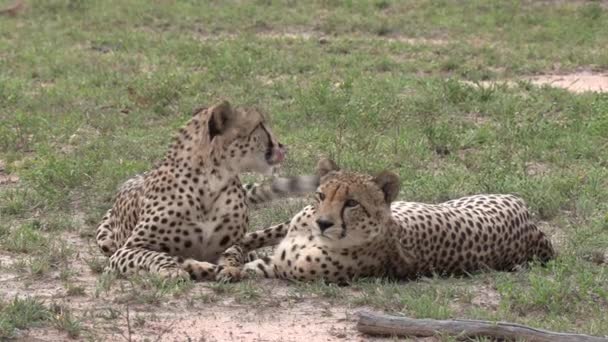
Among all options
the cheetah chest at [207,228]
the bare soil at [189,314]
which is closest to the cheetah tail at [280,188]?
the cheetah chest at [207,228]

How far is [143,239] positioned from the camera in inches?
227

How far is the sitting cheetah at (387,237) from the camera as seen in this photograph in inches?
213

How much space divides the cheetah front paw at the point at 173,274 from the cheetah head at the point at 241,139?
58 cm

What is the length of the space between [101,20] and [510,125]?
19.4 ft

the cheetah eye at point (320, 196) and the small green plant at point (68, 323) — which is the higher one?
the cheetah eye at point (320, 196)

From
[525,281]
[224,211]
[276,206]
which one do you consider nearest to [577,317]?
[525,281]

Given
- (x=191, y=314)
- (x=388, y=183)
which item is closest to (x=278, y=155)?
(x=388, y=183)

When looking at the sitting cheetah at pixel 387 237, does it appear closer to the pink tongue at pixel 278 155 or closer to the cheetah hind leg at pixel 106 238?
the pink tongue at pixel 278 155

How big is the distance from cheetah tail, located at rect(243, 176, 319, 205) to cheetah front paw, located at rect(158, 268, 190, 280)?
0.77 metres

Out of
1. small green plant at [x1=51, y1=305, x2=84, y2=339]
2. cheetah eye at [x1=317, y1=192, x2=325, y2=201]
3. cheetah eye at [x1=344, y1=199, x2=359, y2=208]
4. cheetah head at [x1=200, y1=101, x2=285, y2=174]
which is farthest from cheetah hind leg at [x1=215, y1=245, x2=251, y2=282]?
small green plant at [x1=51, y1=305, x2=84, y2=339]

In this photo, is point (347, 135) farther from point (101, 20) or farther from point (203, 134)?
point (101, 20)

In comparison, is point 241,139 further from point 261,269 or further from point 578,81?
point 578,81

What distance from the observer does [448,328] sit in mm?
4672

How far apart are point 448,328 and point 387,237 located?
3.11 ft
